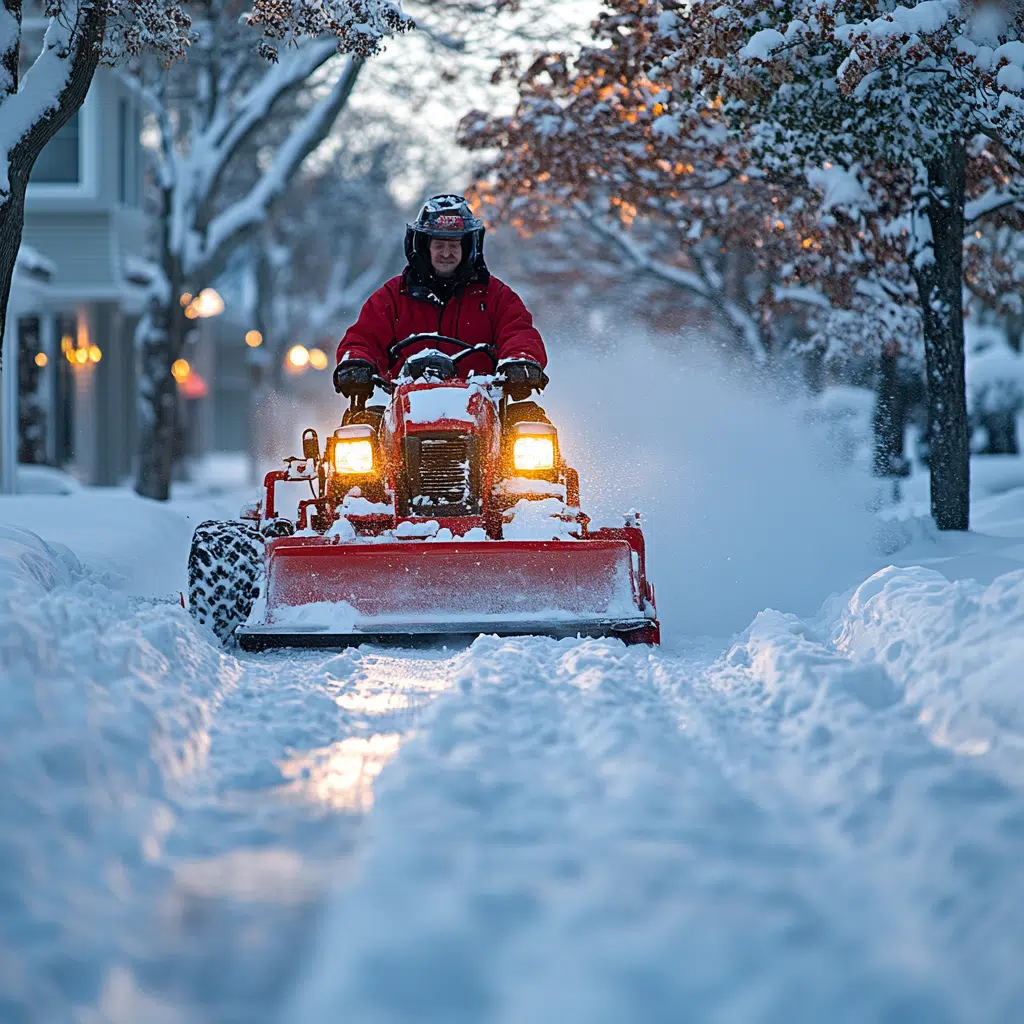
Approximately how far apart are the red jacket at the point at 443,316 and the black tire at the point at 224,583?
1.93m

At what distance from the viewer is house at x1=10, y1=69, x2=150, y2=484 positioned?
74.7ft

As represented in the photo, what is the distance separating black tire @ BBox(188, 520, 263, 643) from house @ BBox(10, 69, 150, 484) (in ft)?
48.6

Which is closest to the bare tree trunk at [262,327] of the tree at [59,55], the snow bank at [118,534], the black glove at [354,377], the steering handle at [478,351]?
the snow bank at [118,534]

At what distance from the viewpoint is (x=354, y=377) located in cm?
801

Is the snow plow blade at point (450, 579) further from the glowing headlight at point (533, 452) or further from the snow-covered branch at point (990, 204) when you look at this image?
the snow-covered branch at point (990, 204)

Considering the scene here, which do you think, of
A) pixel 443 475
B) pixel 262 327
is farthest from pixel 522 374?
pixel 262 327

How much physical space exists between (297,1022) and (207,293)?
64.6 feet

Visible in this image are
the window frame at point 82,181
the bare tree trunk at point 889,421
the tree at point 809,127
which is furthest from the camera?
the window frame at point 82,181

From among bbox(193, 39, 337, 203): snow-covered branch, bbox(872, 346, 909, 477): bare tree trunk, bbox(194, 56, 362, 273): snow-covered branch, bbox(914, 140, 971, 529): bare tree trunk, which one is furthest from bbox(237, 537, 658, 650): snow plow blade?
bbox(194, 56, 362, 273): snow-covered branch

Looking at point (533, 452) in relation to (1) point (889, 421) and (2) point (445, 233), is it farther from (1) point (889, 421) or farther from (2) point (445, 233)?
(1) point (889, 421)

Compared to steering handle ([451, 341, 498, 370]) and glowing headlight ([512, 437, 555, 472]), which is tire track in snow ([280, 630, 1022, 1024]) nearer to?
glowing headlight ([512, 437, 555, 472])

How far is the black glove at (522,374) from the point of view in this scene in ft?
25.7

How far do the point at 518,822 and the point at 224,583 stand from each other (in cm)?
376

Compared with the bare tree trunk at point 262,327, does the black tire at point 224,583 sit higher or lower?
lower
